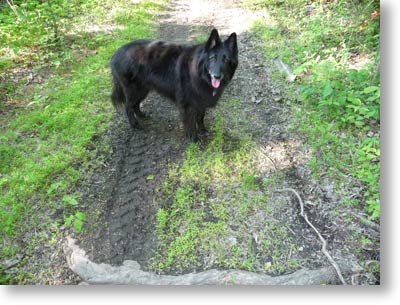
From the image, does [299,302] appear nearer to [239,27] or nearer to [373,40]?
[373,40]

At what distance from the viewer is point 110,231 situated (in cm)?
358

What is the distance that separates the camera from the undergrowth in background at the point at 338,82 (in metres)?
3.90

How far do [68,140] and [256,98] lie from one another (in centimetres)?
312

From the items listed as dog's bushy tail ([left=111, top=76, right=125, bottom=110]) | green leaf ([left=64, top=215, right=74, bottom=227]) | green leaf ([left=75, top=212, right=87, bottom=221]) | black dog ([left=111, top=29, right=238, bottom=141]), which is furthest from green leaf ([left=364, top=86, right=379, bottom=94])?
green leaf ([left=64, top=215, right=74, bottom=227])

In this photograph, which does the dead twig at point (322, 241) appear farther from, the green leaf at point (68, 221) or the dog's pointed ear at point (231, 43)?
the green leaf at point (68, 221)

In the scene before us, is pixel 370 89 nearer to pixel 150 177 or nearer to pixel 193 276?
pixel 150 177

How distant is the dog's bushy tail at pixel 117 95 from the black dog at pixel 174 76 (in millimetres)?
23

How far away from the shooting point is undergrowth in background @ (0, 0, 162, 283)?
3.77 m

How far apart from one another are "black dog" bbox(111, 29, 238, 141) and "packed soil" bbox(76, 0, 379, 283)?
476 mm

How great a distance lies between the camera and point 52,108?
535cm

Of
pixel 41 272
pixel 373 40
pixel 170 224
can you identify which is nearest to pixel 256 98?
pixel 373 40

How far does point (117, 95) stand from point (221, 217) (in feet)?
8.69

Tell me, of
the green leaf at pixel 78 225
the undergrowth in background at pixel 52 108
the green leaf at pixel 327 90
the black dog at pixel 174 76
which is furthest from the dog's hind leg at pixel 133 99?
the green leaf at pixel 327 90

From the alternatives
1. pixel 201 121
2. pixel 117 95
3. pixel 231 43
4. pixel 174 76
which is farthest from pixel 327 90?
pixel 117 95
